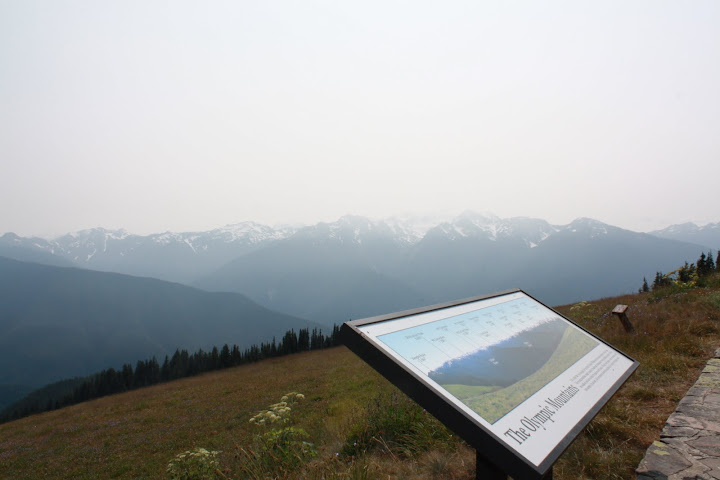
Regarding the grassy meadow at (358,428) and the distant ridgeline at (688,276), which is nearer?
the grassy meadow at (358,428)

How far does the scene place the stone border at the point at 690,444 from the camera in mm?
3230

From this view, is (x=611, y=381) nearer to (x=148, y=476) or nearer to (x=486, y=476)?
(x=486, y=476)

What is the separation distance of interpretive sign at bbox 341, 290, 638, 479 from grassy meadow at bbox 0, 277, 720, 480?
95 centimetres

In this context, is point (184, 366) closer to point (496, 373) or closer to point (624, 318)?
point (624, 318)

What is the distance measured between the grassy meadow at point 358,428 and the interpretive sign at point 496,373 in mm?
948

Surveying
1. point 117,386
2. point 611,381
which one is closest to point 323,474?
point 611,381

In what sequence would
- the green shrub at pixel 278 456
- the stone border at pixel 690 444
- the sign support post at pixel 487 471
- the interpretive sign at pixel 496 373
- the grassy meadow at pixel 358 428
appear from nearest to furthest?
1. the interpretive sign at pixel 496 373
2. the sign support post at pixel 487 471
3. the stone border at pixel 690 444
4. the grassy meadow at pixel 358 428
5. the green shrub at pixel 278 456

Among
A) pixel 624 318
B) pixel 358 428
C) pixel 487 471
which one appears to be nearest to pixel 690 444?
pixel 487 471

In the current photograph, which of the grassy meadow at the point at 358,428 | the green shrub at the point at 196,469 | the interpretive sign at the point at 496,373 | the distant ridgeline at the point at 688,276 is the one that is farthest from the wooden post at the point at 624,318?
the green shrub at the point at 196,469

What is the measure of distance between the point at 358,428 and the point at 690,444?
4138 millimetres

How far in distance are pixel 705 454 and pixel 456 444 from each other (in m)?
2.55

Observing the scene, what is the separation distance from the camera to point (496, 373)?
123 inches

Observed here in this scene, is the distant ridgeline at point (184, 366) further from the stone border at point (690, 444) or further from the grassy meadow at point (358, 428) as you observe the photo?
the stone border at point (690, 444)

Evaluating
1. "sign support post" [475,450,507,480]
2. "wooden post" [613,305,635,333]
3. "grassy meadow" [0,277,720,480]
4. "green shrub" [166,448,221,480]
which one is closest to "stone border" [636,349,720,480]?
"grassy meadow" [0,277,720,480]
